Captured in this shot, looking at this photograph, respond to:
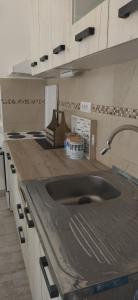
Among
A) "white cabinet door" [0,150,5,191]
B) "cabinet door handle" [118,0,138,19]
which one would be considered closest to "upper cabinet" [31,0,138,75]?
"cabinet door handle" [118,0,138,19]

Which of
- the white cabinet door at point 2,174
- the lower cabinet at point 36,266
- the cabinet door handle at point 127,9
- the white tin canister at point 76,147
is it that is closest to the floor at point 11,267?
the lower cabinet at point 36,266

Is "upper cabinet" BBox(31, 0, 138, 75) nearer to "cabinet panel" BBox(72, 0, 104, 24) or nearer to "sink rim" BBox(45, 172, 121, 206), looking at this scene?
"cabinet panel" BBox(72, 0, 104, 24)

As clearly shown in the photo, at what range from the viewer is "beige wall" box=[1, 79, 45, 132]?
243 cm

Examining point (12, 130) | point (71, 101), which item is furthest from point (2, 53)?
point (71, 101)

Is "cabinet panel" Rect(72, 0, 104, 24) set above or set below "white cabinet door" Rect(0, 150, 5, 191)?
above

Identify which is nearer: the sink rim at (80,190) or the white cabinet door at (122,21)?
the white cabinet door at (122,21)

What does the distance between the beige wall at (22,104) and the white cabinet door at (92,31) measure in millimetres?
1603

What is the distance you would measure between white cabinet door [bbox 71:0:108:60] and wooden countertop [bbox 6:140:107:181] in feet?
2.00

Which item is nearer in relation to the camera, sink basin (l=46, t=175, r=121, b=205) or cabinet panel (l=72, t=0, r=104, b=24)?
cabinet panel (l=72, t=0, r=104, b=24)

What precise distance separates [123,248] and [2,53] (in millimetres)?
2349

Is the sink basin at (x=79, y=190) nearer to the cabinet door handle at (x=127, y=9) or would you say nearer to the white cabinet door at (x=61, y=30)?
the white cabinet door at (x=61, y=30)

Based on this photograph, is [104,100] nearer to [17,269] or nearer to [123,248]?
[123,248]

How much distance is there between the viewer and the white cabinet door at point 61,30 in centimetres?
106

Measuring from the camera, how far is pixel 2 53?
2.42 meters
